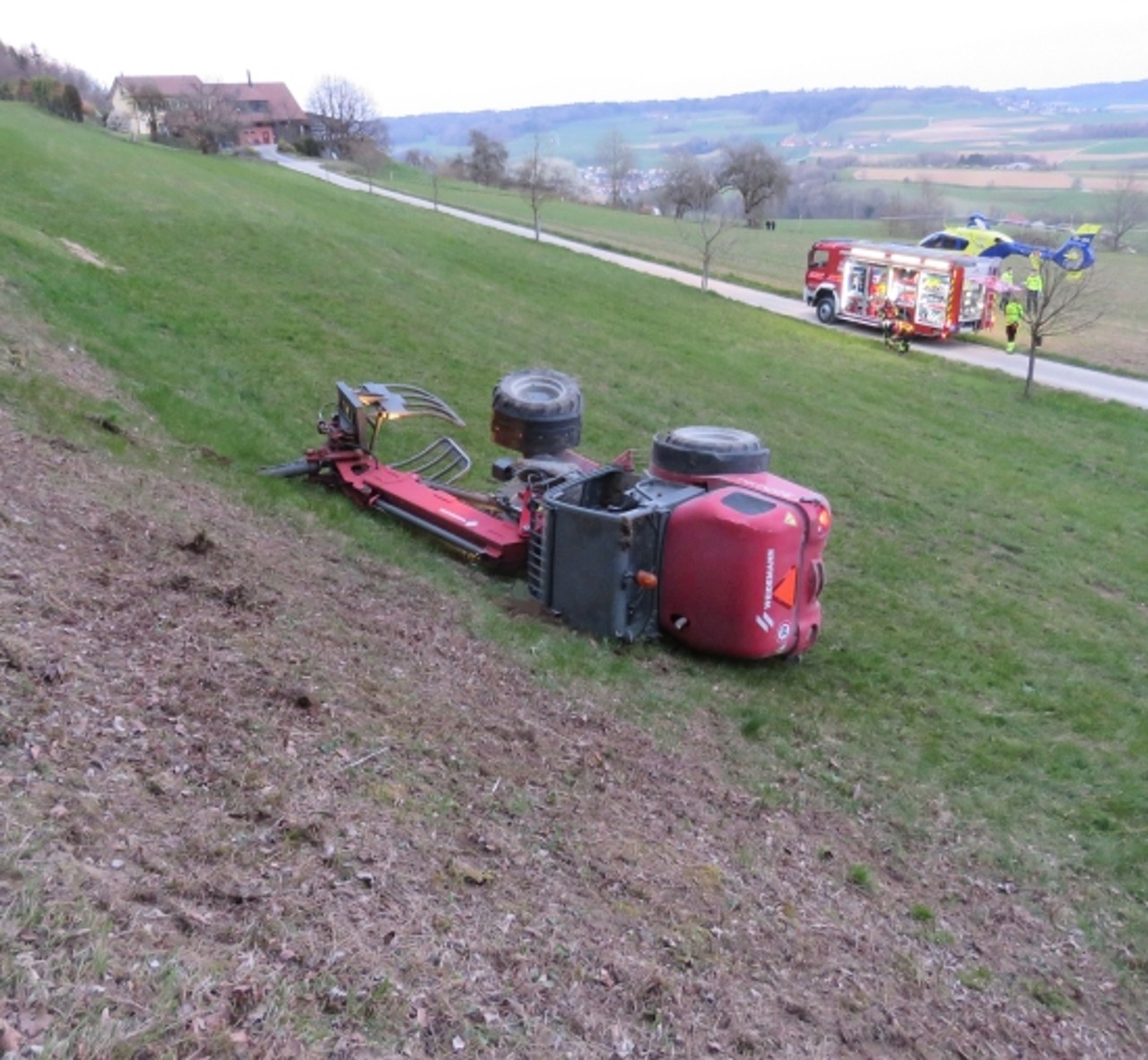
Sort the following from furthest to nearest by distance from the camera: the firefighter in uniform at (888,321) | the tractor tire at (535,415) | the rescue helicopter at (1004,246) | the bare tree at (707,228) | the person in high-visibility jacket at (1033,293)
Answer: the bare tree at (707,228), the rescue helicopter at (1004,246), the firefighter in uniform at (888,321), the person in high-visibility jacket at (1033,293), the tractor tire at (535,415)

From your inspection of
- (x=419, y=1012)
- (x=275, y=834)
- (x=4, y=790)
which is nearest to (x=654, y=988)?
(x=419, y=1012)

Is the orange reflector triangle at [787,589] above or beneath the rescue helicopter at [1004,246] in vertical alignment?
beneath

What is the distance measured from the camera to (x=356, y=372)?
1504 centimetres

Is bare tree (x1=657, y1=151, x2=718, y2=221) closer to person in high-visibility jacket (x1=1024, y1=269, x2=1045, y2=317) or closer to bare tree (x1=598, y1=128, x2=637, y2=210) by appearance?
bare tree (x1=598, y1=128, x2=637, y2=210)

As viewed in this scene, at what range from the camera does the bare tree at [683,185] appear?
2462 inches

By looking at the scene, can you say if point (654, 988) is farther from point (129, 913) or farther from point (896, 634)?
point (896, 634)

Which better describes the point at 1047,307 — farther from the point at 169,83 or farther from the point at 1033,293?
the point at 169,83

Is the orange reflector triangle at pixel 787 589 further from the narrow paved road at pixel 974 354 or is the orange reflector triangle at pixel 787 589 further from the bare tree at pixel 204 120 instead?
the bare tree at pixel 204 120

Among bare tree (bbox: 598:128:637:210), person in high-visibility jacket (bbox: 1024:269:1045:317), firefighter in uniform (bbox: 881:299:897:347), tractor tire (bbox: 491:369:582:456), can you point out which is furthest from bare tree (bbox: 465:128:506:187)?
tractor tire (bbox: 491:369:582:456)

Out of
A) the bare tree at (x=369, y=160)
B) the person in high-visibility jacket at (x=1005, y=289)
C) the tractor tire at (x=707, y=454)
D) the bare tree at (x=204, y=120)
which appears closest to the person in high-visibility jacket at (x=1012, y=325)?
the person in high-visibility jacket at (x=1005, y=289)

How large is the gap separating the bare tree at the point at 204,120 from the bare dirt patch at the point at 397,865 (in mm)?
57374

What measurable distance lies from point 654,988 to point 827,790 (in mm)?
2967

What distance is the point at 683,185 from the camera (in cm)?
7006

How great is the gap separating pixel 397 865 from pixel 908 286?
95.1ft
